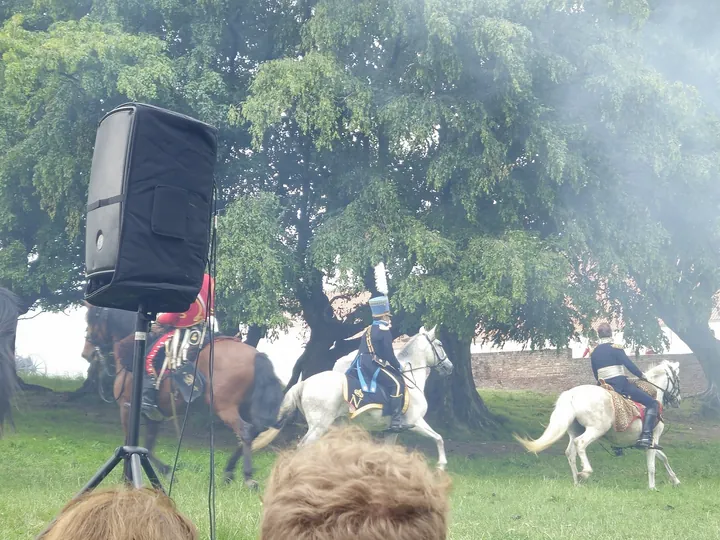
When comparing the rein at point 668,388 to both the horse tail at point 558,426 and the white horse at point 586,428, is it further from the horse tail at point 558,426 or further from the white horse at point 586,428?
the horse tail at point 558,426

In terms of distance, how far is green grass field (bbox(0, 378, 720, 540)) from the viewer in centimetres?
719

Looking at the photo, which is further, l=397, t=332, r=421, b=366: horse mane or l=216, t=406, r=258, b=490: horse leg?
l=397, t=332, r=421, b=366: horse mane

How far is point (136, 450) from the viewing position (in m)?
3.43

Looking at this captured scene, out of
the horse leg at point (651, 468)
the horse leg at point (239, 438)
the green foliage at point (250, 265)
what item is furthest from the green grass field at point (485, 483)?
the green foliage at point (250, 265)

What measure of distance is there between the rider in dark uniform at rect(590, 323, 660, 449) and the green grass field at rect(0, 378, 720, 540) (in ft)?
2.93

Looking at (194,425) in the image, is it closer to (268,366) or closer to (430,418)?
(430,418)

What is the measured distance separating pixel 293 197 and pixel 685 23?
668 cm

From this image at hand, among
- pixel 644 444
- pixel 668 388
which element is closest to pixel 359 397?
pixel 644 444

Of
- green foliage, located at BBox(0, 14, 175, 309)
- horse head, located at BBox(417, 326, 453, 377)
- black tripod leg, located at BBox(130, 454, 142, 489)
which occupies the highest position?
green foliage, located at BBox(0, 14, 175, 309)

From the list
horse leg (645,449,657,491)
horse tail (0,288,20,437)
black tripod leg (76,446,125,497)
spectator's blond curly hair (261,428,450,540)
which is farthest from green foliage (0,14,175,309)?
spectator's blond curly hair (261,428,450,540)

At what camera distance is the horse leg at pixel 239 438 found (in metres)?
10.1

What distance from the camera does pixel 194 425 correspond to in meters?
15.3

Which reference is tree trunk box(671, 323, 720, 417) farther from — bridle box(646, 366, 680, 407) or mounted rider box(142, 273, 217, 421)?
mounted rider box(142, 273, 217, 421)

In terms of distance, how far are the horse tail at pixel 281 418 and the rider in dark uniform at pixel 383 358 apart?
897mm
